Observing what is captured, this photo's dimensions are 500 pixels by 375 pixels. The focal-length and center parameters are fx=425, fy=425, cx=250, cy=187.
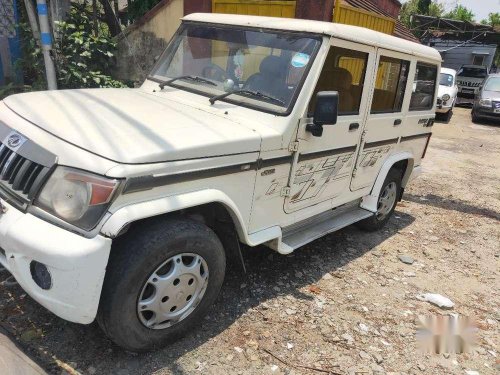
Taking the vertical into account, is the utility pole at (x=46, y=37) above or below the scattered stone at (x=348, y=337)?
→ above

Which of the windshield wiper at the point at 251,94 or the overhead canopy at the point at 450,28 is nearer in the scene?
the windshield wiper at the point at 251,94

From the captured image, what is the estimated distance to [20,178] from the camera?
2.40 metres

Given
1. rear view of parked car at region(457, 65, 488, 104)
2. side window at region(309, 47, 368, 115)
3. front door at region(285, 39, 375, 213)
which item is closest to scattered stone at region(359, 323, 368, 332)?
front door at region(285, 39, 375, 213)

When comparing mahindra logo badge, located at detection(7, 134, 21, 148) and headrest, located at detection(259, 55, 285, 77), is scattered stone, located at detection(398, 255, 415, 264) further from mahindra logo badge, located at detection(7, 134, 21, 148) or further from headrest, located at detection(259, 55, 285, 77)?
mahindra logo badge, located at detection(7, 134, 21, 148)

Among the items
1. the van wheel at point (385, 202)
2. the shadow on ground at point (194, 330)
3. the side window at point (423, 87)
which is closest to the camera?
the shadow on ground at point (194, 330)

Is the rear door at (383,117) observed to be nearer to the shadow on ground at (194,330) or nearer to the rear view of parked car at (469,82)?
the shadow on ground at (194,330)

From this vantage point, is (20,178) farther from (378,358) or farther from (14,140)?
(378,358)

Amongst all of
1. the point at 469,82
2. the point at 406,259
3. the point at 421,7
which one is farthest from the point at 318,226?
the point at 421,7

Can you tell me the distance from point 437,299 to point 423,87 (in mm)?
2364

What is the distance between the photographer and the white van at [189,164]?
7.23 feet

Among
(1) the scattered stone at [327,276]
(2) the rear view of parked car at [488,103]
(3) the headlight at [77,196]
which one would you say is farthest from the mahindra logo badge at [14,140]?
(2) the rear view of parked car at [488,103]

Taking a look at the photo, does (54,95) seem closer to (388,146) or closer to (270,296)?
(270,296)

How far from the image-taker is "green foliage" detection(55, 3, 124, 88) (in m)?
7.02

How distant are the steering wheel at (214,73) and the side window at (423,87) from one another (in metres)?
2.22
